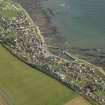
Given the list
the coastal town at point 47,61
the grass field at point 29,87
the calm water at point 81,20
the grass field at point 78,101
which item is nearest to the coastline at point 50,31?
the calm water at point 81,20

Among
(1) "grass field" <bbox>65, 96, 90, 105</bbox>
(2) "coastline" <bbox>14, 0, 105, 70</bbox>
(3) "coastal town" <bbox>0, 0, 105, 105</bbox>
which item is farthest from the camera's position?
(2) "coastline" <bbox>14, 0, 105, 70</bbox>

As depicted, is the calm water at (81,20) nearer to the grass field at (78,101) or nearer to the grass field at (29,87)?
the grass field at (29,87)

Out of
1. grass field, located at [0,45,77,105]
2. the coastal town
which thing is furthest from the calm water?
grass field, located at [0,45,77,105]

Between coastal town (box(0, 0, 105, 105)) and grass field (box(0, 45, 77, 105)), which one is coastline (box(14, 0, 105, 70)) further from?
grass field (box(0, 45, 77, 105))

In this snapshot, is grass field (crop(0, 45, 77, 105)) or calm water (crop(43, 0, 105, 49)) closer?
grass field (crop(0, 45, 77, 105))

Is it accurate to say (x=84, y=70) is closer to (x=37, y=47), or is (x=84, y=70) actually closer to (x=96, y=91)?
(x=96, y=91)

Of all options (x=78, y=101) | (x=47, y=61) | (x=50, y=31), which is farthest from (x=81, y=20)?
(x=78, y=101)

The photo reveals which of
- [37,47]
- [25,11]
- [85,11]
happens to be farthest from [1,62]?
[85,11]
